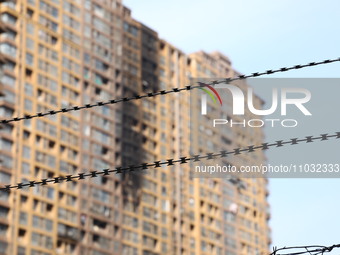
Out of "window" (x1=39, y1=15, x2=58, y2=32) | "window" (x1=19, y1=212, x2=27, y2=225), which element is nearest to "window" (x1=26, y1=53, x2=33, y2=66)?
"window" (x1=39, y1=15, x2=58, y2=32)

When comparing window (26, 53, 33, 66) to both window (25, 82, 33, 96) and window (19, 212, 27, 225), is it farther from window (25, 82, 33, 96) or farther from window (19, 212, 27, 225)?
window (19, 212, 27, 225)

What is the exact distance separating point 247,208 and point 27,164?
146ft

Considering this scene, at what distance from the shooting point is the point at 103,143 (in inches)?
4751

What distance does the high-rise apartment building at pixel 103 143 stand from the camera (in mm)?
109250

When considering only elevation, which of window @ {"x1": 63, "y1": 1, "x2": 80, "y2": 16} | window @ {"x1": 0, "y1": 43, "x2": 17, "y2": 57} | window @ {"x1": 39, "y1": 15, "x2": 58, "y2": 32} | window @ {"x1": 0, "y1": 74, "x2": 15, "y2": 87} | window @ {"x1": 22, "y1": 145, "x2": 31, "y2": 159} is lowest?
window @ {"x1": 22, "y1": 145, "x2": 31, "y2": 159}

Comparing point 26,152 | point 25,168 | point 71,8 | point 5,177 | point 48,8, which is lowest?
point 5,177

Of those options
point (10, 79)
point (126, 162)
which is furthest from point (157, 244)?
point (10, 79)

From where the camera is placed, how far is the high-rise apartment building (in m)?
109

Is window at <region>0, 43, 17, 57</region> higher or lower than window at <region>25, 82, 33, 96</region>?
higher

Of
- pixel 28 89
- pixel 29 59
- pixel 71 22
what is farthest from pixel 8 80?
pixel 71 22

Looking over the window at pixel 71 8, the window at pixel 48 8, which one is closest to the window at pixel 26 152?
the window at pixel 48 8

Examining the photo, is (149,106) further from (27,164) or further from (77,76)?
(27,164)

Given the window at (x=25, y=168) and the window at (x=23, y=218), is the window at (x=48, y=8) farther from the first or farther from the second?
the window at (x=23, y=218)

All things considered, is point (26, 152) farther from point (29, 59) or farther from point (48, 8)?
point (48, 8)
